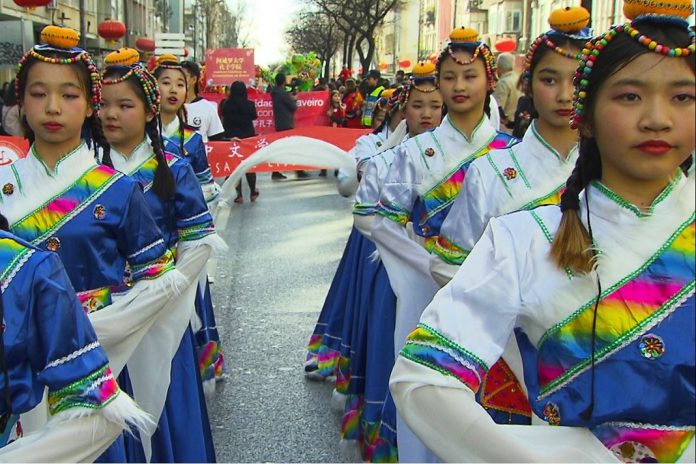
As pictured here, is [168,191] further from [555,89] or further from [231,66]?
[231,66]

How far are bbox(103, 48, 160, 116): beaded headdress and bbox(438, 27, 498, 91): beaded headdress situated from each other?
128 centimetres

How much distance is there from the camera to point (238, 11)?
275 ft

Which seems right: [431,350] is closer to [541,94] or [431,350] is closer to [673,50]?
[673,50]

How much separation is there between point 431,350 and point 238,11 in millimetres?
84824

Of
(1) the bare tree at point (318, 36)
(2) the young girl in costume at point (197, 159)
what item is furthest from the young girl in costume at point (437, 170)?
(1) the bare tree at point (318, 36)

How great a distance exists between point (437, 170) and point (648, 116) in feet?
8.52

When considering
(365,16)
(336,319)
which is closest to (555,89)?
(336,319)

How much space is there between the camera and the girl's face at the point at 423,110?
5383 millimetres

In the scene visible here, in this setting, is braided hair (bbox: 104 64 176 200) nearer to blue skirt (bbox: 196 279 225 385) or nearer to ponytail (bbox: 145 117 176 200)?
ponytail (bbox: 145 117 176 200)

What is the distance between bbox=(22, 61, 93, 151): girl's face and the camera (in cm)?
312

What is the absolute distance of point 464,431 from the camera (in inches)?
64.6

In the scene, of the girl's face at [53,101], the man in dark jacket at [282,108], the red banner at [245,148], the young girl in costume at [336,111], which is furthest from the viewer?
the young girl in costume at [336,111]

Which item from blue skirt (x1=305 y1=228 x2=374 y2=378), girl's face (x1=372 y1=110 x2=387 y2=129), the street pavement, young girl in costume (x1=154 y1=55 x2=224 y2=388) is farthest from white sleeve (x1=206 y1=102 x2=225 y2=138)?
blue skirt (x1=305 y1=228 x2=374 y2=378)

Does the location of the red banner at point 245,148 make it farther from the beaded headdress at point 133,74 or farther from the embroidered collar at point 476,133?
the embroidered collar at point 476,133
